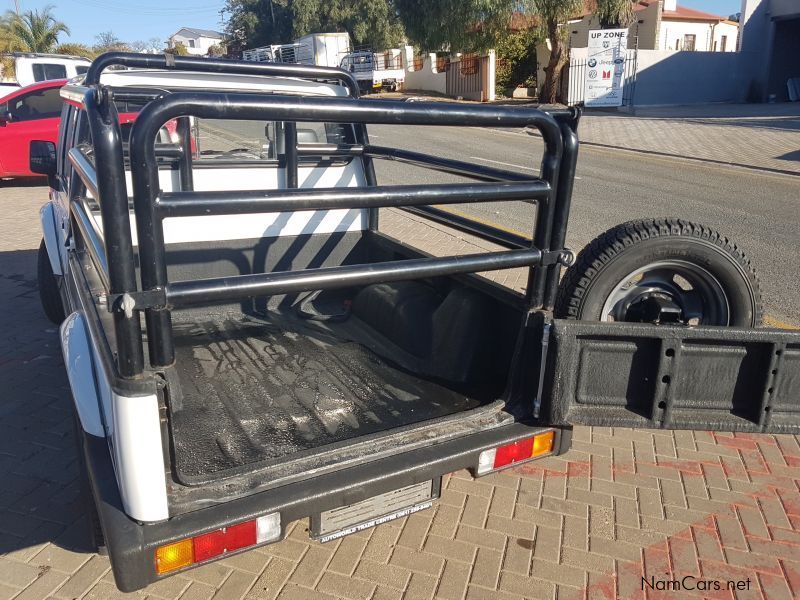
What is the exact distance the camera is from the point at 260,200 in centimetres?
199

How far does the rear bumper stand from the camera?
6.33ft

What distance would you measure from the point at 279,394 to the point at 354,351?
2.07 feet

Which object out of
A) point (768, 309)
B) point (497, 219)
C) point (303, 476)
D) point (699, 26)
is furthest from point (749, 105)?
point (303, 476)

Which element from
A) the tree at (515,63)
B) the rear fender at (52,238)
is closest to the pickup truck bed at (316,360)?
the rear fender at (52,238)

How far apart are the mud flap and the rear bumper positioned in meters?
0.25

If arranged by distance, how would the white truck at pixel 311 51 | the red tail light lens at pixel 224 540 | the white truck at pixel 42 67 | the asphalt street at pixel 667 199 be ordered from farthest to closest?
the white truck at pixel 311 51
the white truck at pixel 42 67
the asphalt street at pixel 667 199
the red tail light lens at pixel 224 540

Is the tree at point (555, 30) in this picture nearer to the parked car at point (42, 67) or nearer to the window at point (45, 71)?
the parked car at point (42, 67)

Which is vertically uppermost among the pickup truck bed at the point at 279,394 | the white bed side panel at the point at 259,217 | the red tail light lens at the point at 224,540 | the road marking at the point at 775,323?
the white bed side panel at the point at 259,217

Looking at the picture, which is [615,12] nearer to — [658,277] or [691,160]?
[691,160]

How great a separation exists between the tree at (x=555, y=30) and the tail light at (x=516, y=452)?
26.1 meters

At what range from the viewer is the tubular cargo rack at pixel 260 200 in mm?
1820

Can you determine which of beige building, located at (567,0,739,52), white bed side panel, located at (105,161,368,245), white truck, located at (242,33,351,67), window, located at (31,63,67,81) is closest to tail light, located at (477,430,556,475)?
white bed side panel, located at (105,161,368,245)

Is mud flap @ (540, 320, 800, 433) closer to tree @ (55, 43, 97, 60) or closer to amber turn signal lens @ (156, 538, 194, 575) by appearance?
amber turn signal lens @ (156, 538, 194, 575)

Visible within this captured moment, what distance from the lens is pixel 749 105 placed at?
28.1m
